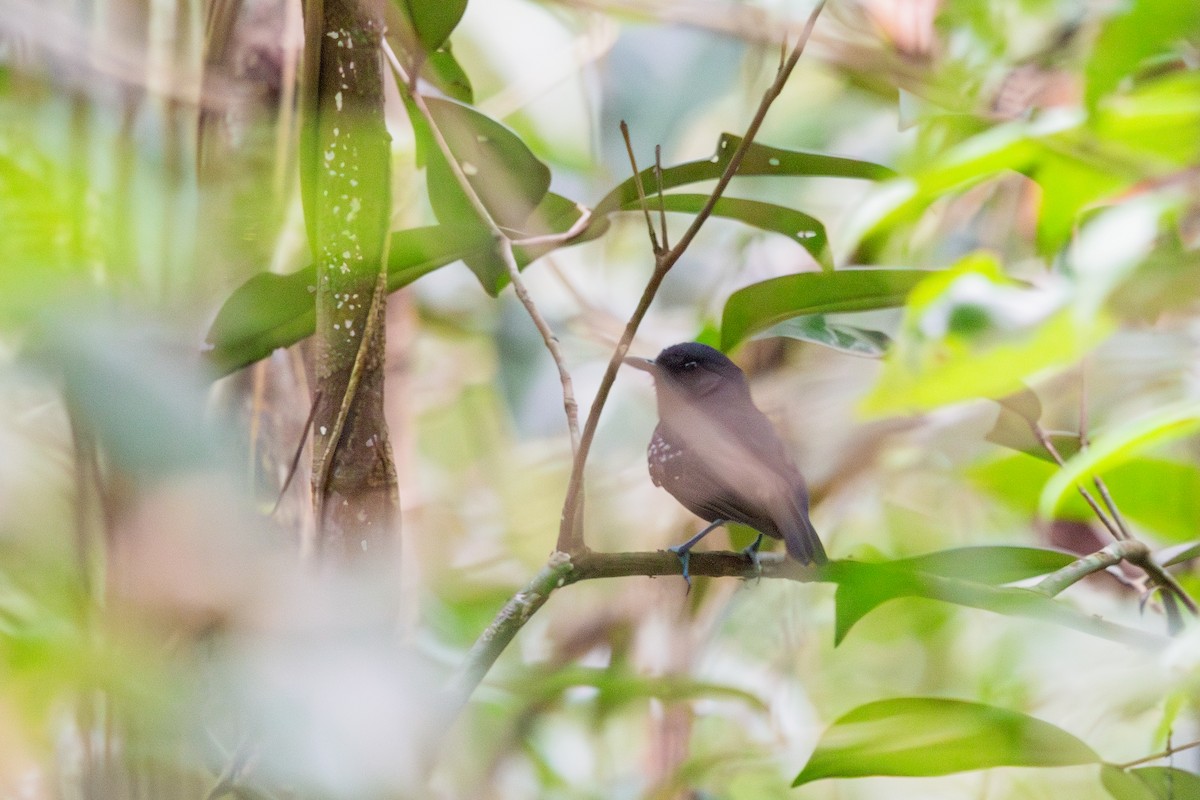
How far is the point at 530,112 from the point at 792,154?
1212mm

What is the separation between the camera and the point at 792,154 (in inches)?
40.7

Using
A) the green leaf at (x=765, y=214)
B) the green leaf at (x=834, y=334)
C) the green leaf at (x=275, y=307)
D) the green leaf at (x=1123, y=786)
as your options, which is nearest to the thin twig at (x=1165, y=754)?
the green leaf at (x=1123, y=786)

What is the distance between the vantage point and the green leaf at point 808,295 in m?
1.09

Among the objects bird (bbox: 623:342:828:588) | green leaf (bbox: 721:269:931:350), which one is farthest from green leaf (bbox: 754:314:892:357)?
bird (bbox: 623:342:828:588)

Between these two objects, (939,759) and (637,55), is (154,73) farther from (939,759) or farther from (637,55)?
(637,55)

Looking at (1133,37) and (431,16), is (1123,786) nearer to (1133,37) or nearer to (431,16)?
(1133,37)

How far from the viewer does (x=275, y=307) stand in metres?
0.97

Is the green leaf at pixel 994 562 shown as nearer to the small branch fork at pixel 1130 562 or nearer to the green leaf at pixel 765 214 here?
the small branch fork at pixel 1130 562

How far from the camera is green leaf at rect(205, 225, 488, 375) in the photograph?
96 cm

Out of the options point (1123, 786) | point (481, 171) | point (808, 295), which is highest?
point (481, 171)

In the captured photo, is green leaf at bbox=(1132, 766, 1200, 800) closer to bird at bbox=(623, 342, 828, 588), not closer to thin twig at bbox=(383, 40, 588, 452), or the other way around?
bird at bbox=(623, 342, 828, 588)

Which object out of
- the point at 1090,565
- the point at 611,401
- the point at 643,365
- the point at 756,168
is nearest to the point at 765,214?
the point at 756,168

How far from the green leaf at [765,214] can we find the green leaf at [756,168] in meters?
0.02

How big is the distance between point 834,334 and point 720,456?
205mm
